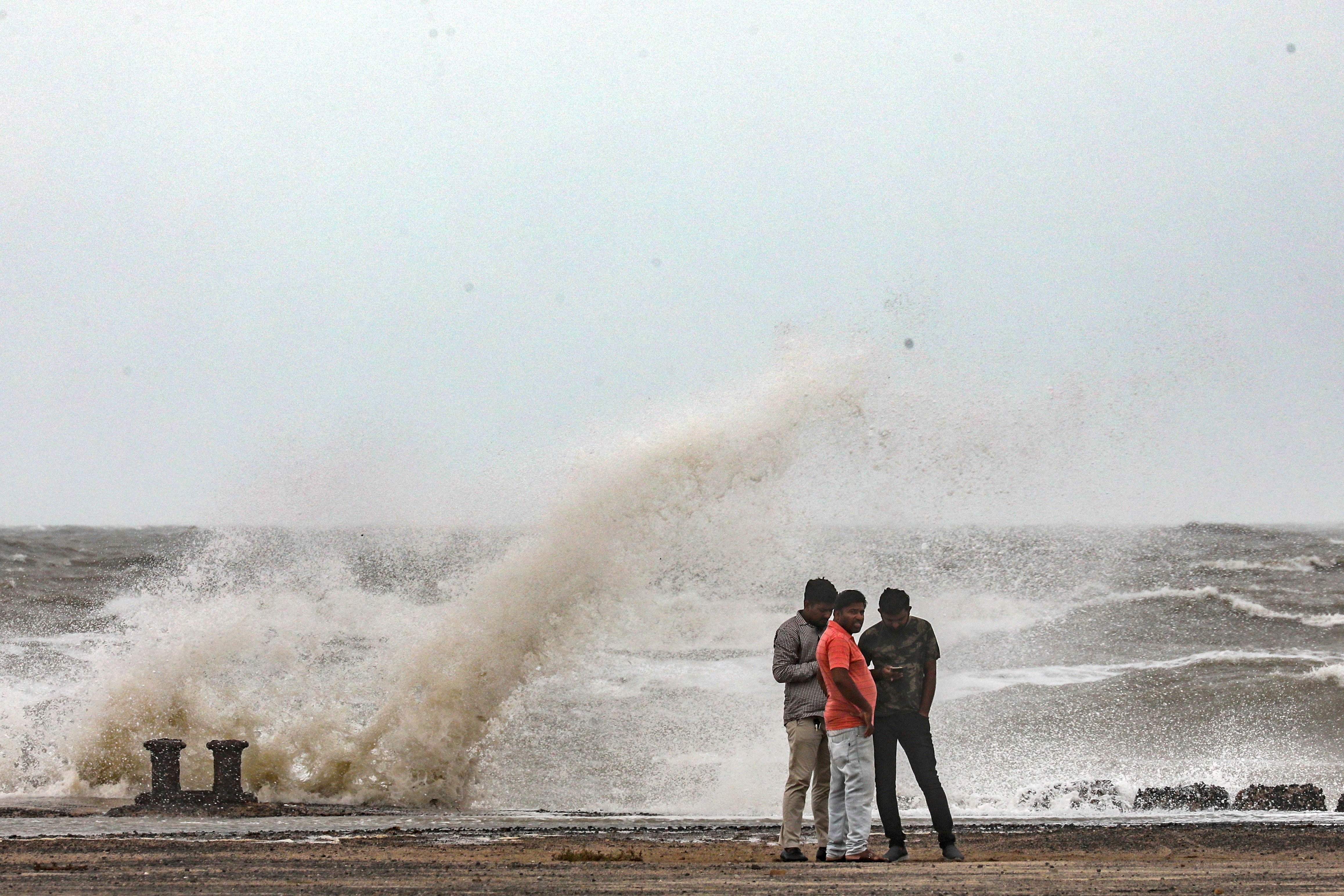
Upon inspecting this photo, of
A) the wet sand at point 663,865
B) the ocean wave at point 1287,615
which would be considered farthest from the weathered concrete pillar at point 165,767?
the ocean wave at point 1287,615

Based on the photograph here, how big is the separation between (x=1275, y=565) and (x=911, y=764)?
34830mm

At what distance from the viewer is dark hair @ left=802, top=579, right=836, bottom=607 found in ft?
25.2

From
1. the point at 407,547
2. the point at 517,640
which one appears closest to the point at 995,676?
the point at 517,640

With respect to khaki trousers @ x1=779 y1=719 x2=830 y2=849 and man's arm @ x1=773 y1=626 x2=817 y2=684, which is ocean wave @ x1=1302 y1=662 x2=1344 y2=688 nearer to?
khaki trousers @ x1=779 y1=719 x2=830 y2=849

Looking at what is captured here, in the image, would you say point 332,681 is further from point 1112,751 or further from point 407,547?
point 407,547

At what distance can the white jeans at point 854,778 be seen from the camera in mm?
7344

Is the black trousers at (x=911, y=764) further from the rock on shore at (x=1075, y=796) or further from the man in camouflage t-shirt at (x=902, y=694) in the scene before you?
the rock on shore at (x=1075, y=796)

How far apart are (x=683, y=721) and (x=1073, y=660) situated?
899 centimetres

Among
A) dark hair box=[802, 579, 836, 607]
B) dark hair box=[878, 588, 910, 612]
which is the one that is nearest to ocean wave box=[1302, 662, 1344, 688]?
dark hair box=[878, 588, 910, 612]

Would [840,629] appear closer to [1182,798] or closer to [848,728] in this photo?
[848,728]

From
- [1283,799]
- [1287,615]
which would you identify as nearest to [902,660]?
[1283,799]

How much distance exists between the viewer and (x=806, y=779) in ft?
25.3

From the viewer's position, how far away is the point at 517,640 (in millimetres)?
16125

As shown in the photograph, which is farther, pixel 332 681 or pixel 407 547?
pixel 407 547
